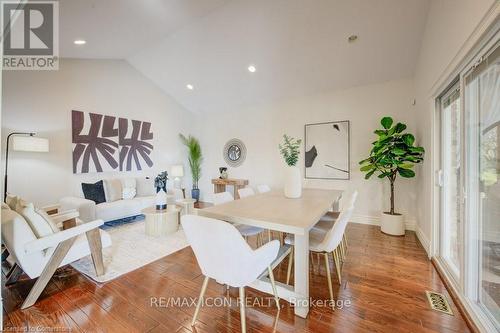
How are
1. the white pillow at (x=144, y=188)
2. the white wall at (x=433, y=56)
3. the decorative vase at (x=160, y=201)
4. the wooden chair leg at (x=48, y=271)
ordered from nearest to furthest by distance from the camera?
the white wall at (x=433, y=56) < the wooden chair leg at (x=48, y=271) < the decorative vase at (x=160, y=201) < the white pillow at (x=144, y=188)

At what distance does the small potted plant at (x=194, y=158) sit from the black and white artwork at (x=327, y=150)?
307 centimetres

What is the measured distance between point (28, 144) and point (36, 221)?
1.90 m

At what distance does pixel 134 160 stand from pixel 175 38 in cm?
267

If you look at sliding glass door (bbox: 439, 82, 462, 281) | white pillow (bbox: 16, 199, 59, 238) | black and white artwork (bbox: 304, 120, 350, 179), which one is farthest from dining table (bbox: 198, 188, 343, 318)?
black and white artwork (bbox: 304, 120, 350, 179)

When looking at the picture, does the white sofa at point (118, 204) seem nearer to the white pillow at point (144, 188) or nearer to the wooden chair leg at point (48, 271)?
the white pillow at point (144, 188)

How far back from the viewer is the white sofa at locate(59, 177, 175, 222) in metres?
3.18

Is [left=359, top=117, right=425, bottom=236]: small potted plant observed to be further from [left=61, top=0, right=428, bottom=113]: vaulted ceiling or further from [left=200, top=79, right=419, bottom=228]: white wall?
[left=61, top=0, right=428, bottom=113]: vaulted ceiling

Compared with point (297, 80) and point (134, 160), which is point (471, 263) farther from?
point (134, 160)

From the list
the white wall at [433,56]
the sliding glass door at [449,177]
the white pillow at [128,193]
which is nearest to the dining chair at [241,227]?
the sliding glass door at [449,177]

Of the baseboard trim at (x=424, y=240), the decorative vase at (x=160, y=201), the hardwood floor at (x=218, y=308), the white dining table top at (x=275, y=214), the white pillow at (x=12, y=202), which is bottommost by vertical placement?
the hardwood floor at (x=218, y=308)

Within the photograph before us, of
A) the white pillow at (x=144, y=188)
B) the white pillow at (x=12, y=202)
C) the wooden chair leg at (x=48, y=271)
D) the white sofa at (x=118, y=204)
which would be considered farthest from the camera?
the white pillow at (x=144, y=188)

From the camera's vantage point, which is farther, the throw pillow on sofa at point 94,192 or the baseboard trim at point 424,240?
the throw pillow on sofa at point 94,192

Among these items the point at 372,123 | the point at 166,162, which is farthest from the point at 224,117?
the point at 372,123

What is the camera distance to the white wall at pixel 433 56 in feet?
5.19
